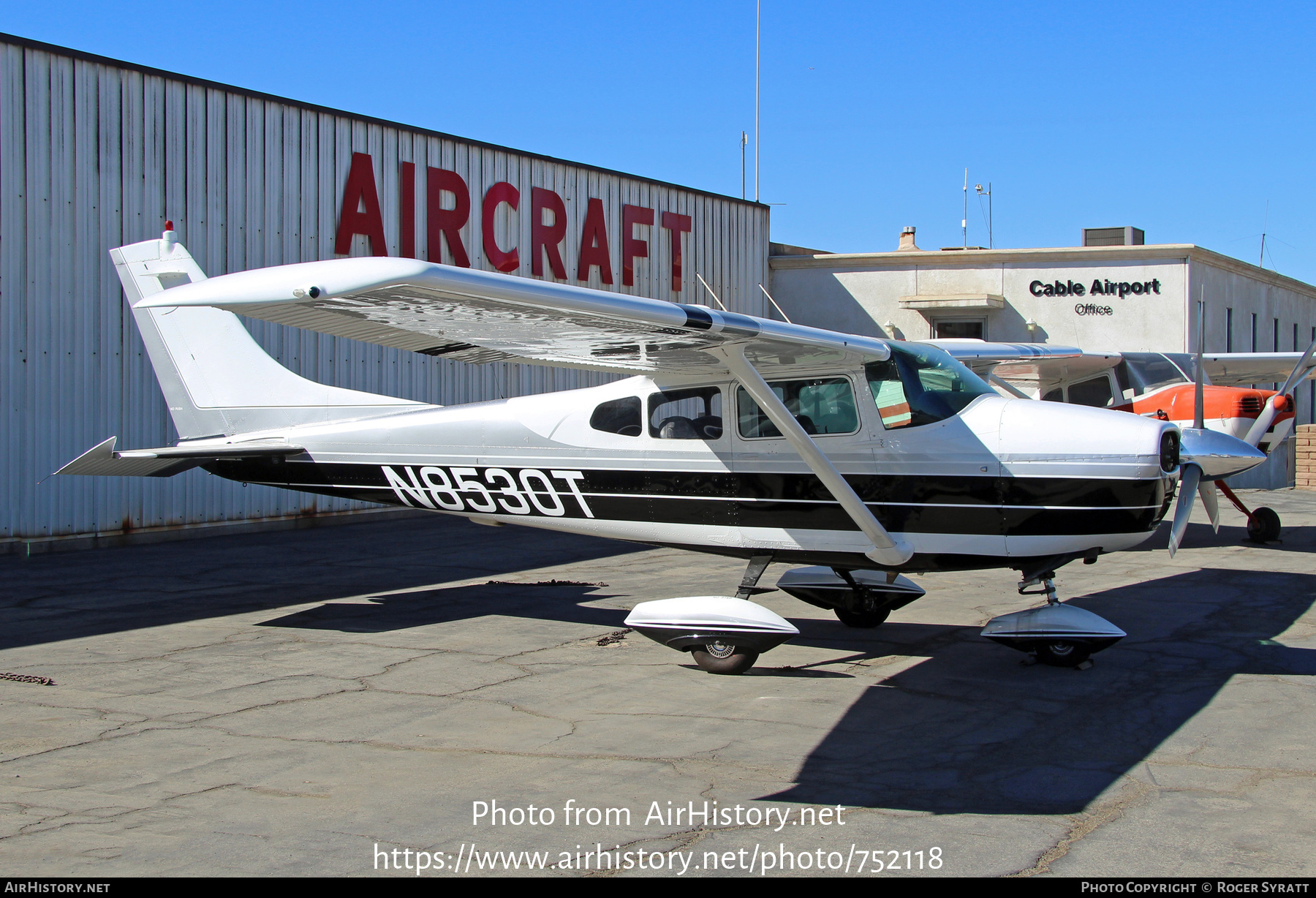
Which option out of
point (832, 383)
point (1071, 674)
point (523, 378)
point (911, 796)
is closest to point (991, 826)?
point (911, 796)

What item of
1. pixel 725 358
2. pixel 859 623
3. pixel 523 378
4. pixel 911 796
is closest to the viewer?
pixel 911 796

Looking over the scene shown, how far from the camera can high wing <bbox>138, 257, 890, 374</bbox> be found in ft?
14.3

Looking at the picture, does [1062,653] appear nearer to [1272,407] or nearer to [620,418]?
[620,418]

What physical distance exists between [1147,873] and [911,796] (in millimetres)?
1030

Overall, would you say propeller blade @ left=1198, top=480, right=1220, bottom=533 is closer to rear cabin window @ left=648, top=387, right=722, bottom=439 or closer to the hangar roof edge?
rear cabin window @ left=648, top=387, right=722, bottom=439

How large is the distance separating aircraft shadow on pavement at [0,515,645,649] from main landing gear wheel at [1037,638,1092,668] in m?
3.40

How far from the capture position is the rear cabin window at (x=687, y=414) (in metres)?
7.51

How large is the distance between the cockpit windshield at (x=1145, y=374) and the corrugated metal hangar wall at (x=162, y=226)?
984cm

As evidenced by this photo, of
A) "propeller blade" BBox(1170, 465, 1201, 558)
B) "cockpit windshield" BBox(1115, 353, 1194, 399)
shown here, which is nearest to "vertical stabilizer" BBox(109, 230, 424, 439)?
"propeller blade" BBox(1170, 465, 1201, 558)

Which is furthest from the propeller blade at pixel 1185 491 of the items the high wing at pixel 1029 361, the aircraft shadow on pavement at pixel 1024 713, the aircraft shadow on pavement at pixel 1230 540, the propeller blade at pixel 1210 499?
the aircraft shadow on pavement at pixel 1230 540

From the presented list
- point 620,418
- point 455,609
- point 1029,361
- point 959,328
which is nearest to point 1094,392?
point 1029,361

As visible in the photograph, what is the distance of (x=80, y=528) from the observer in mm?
13203

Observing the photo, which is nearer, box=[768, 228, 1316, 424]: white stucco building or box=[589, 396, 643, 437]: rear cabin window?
box=[589, 396, 643, 437]: rear cabin window

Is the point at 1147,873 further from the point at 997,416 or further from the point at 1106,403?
the point at 1106,403
